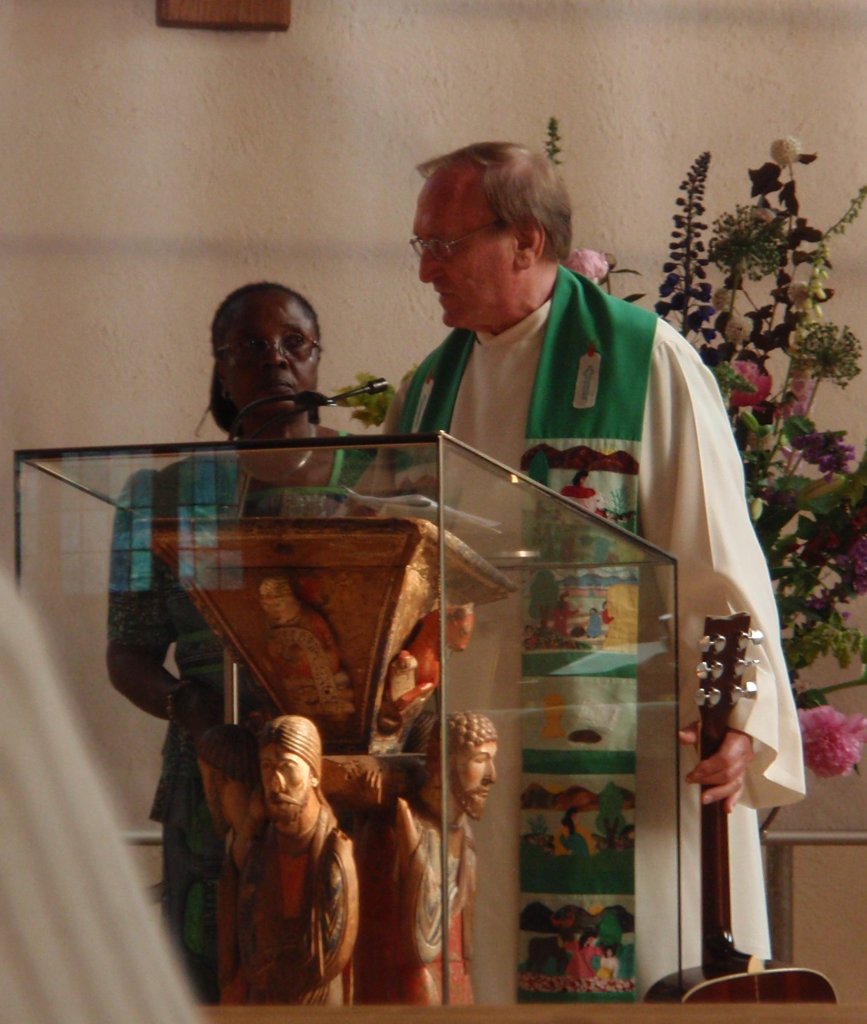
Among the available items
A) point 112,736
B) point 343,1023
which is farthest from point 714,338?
point 343,1023

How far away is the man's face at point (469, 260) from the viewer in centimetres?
259

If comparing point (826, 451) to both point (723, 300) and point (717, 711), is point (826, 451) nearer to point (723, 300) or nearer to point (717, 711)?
point (723, 300)

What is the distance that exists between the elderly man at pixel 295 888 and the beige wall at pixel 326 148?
334 cm

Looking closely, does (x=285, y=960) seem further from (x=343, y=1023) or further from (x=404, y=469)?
(x=343, y=1023)

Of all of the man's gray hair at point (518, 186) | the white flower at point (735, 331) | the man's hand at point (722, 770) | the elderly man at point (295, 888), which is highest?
the man's gray hair at point (518, 186)

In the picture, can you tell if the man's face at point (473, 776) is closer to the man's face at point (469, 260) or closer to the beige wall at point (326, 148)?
the man's face at point (469, 260)

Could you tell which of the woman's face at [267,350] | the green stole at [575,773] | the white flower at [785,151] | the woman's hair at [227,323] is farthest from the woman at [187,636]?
the white flower at [785,151]

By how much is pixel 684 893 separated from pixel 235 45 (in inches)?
130

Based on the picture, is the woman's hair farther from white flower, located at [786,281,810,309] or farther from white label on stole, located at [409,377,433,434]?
white flower, located at [786,281,810,309]


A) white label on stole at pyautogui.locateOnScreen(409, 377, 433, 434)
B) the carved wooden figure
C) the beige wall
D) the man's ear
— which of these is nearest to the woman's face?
white label on stole at pyautogui.locateOnScreen(409, 377, 433, 434)

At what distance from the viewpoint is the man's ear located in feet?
8.55

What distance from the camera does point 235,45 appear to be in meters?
4.52

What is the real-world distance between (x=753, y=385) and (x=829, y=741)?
2.21ft

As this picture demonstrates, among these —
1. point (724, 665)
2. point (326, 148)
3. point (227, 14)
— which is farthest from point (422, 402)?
point (227, 14)
